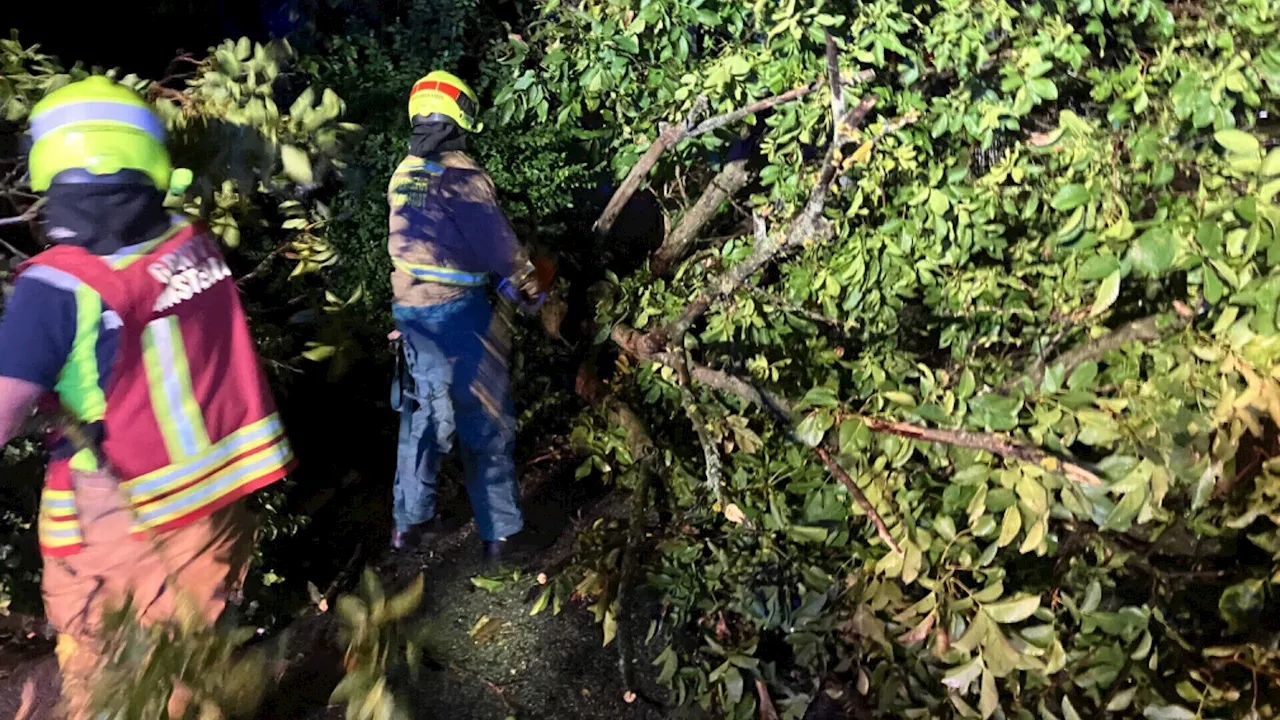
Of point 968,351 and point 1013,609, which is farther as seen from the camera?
point 968,351

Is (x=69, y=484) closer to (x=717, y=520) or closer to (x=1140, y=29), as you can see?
(x=717, y=520)

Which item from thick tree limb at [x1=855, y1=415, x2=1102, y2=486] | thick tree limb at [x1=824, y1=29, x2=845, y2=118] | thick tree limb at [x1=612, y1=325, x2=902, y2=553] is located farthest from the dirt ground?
thick tree limb at [x1=824, y1=29, x2=845, y2=118]

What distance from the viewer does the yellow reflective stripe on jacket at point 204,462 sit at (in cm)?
114

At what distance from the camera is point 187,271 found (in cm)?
115

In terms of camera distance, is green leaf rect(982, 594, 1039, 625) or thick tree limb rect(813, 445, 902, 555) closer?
green leaf rect(982, 594, 1039, 625)

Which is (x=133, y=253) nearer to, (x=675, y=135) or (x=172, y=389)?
(x=172, y=389)

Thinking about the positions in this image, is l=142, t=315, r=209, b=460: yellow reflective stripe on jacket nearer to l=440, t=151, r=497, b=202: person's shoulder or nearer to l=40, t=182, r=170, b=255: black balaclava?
l=40, t=182, r=170, b=255: black balaclava

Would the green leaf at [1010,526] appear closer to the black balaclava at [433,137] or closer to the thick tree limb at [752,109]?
the thick tree limb at [752,109]

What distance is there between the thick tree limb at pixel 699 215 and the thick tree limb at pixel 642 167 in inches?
6.4

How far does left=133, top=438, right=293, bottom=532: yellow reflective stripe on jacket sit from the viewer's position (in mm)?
1158

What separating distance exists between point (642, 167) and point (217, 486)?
3.93ft

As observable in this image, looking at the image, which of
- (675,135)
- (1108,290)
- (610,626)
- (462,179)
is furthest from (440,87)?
(1108,290)

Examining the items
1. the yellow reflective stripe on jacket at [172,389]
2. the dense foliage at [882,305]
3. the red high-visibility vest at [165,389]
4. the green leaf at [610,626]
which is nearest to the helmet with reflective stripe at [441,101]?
the dense foliage at [882,305]

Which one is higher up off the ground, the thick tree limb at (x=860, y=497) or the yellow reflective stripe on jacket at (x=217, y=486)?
the yellow reflective stripe on jacket at (x=217, y=486)
